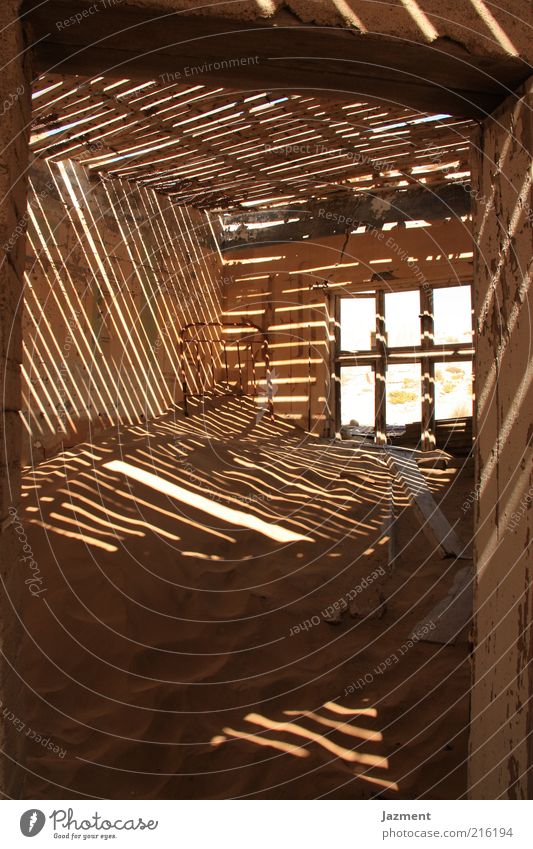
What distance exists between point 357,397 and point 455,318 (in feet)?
13.1

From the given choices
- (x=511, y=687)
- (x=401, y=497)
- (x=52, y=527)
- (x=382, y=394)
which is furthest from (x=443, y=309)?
(x=511, y=687)

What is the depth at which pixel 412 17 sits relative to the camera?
180 cm

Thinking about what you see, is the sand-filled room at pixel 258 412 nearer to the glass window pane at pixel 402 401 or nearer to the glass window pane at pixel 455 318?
the glass window pane at pixel 455 318

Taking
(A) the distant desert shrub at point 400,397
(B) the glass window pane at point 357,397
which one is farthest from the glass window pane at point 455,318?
(B) the glass window pane at point 357,397

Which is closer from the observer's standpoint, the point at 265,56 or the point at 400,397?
the point at 265,56

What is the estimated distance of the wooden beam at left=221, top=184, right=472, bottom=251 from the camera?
A: 826 cm

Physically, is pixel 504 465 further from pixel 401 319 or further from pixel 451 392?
pixel 401 319

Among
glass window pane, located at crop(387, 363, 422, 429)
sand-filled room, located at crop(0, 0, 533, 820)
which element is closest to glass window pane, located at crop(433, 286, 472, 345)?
sand-filled room, located at crop(0, 0, 533, 820)

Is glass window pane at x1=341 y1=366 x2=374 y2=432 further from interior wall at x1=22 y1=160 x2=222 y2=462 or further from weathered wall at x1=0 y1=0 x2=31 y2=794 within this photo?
weathered wall at x1=0 y1=0 x2=31 y2=794

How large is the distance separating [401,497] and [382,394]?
2887 mm

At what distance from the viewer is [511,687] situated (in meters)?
1.85

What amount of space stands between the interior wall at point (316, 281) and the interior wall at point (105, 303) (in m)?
0.72

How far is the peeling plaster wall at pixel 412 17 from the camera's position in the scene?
1692 millimetres

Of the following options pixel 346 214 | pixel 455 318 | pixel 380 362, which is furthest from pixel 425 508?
pixel 455 318
